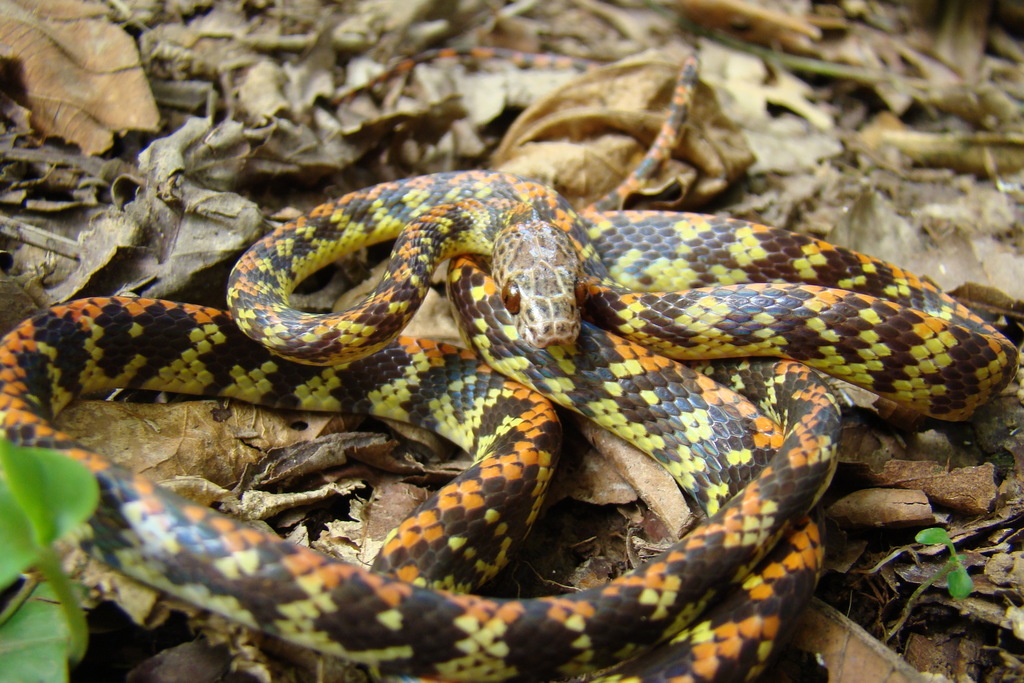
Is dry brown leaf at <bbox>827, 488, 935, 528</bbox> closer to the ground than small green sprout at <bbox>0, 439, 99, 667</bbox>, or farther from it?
closer to the ground

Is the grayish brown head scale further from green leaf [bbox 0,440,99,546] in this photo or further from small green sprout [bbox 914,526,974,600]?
green leaf [bbox 0,440,99,546]

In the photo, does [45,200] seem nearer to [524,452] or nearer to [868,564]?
[524,452]

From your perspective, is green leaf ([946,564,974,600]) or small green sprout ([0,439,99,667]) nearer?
small green sprout ([0,439,99,667])

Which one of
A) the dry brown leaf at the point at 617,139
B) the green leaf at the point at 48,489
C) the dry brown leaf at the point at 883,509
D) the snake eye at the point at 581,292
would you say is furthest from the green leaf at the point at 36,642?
the dry brown leaf at the point at 617,139

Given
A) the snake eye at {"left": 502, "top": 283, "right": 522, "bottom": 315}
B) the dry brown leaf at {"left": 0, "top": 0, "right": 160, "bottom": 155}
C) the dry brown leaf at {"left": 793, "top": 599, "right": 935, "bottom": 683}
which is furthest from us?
the dry brown leaf at {"left": 0, "top": 0, "right": 160, "bottom": 155}

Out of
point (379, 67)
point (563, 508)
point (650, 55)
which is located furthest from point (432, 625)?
point (650, 55)

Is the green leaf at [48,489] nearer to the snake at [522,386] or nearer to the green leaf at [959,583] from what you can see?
the snake at [522,386]

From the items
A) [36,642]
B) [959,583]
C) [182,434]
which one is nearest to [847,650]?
[959,583]

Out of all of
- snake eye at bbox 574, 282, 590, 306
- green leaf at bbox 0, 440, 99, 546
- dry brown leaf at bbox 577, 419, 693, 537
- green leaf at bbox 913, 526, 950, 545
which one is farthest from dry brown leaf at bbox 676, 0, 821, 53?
green leaf at bbox 0, 440, 99, 546

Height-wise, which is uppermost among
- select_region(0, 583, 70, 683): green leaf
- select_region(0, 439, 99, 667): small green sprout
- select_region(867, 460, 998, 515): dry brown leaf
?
select_region(0, 439, 99, 667): small green sprout
